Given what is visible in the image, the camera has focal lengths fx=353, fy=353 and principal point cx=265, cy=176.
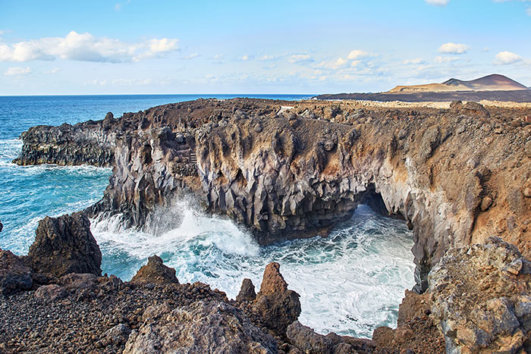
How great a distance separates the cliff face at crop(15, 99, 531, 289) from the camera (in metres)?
13.2

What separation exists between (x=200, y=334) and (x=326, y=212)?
53.8 ft

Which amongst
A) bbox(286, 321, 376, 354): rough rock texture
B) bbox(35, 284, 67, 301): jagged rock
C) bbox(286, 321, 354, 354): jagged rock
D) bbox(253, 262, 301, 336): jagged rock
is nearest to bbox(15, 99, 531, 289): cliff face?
bbox(286, 321, 376, 354): rough rock texture

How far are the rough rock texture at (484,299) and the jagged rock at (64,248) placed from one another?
11.6m

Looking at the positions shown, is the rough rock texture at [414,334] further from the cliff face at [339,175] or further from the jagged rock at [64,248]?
the jagged rock at [64,248]

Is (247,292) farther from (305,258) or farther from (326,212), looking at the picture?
(326,212)

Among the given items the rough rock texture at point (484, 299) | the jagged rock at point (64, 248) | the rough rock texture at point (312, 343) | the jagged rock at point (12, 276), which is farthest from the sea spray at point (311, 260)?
the jagged rock at point (12, 276)

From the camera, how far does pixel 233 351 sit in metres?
5.26

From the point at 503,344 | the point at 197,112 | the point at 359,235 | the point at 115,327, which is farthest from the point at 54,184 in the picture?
the point at 503,344

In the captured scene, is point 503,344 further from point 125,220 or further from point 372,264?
point 125,220

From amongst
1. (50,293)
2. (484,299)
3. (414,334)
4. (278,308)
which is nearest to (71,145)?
(50,293)

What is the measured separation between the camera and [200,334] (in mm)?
5387

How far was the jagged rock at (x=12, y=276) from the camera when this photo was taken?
31.2 ft

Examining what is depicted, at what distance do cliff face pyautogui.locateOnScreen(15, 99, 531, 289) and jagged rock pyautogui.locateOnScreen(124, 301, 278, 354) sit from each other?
9.38 metres

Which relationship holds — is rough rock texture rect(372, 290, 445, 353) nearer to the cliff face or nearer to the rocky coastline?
the rocky coastline
